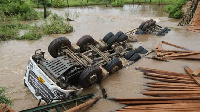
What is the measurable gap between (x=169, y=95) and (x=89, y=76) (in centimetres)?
272

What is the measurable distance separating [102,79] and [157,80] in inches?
85.1

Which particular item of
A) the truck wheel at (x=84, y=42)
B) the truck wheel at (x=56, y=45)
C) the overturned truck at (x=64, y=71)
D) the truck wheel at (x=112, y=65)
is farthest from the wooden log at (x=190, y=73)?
the truck wheel at (x=56, y=45)

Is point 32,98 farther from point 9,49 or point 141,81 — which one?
point 9,49

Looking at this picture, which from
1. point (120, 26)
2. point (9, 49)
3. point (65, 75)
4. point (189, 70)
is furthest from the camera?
point (120, 26)

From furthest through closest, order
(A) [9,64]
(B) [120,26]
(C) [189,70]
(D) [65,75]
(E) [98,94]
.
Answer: (B) [120,26] → (A) [9,64] → (C) [189,70] → (E) [98,94] → (D) [65,75]

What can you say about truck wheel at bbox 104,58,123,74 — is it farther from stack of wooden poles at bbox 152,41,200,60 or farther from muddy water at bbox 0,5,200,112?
stack of wooden poles at bbox 152,41,200,60

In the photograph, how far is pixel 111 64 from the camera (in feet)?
29.0

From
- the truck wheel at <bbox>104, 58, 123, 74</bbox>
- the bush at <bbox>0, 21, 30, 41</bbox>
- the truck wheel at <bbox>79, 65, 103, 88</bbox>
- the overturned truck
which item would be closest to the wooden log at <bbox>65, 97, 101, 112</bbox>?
the overturned truck

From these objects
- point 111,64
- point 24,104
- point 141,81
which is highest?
point 111,64

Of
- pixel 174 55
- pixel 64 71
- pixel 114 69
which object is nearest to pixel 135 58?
pixel 114 69

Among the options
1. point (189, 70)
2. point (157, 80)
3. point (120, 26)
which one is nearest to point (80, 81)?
point (157, 80)

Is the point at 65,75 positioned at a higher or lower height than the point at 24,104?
higher

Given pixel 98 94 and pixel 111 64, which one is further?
pixel 111 64

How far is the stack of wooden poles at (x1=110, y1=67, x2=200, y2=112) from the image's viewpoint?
6.65 metres
